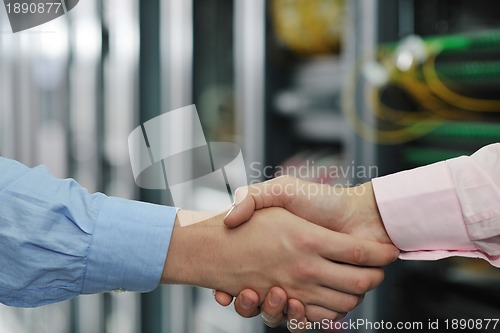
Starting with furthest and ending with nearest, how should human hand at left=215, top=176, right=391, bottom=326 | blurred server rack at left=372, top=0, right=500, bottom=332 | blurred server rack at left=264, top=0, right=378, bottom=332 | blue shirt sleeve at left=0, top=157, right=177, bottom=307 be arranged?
blurred server rack at left=264, top=0, right=378, bottom=332
blurred server rack at left=372, top=0, right=500, bottom=332
human hand at left=215, top=176, right=391, bottom=326
blue shirt sleeve at left=0, top=157, right=177, bottom=307

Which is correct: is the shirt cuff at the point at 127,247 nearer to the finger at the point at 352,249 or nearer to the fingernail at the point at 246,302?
the fingernail at the point at 246,302

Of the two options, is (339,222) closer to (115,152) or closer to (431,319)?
(431,319)

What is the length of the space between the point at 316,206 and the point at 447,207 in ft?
0.80

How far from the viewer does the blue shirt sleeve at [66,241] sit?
1.18 meters

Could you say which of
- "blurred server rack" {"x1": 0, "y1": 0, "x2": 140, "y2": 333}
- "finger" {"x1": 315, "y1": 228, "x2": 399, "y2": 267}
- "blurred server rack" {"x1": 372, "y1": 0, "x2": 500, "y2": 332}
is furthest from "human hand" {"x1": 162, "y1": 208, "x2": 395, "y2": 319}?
"blurred server rack" {"x1": 0, "y1": 0, "x2": 140, "y2": 333}

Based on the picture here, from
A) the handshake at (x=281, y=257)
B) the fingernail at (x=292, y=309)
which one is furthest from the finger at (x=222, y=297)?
the fingernail at (x=292, y=309)

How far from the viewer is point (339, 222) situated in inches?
52.0

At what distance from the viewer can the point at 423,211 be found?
49.8 inches

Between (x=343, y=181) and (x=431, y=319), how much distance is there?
1.34 ft

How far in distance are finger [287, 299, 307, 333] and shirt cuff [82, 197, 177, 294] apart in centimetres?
26

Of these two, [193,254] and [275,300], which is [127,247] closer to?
[193,254]

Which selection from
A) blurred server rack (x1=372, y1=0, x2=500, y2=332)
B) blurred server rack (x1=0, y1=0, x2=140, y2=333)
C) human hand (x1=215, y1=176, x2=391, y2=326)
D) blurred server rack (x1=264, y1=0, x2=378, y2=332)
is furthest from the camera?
blurred server rack (x1=0, y1=0, x2=140, y2=333)

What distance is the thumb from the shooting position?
1265 millimetres

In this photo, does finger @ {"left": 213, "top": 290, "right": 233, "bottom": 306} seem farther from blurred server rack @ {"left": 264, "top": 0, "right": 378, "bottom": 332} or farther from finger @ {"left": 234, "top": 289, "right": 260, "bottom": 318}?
blurred server rack @ {"left": 264, "top": 0, "right": 378, "bottom": 332}
